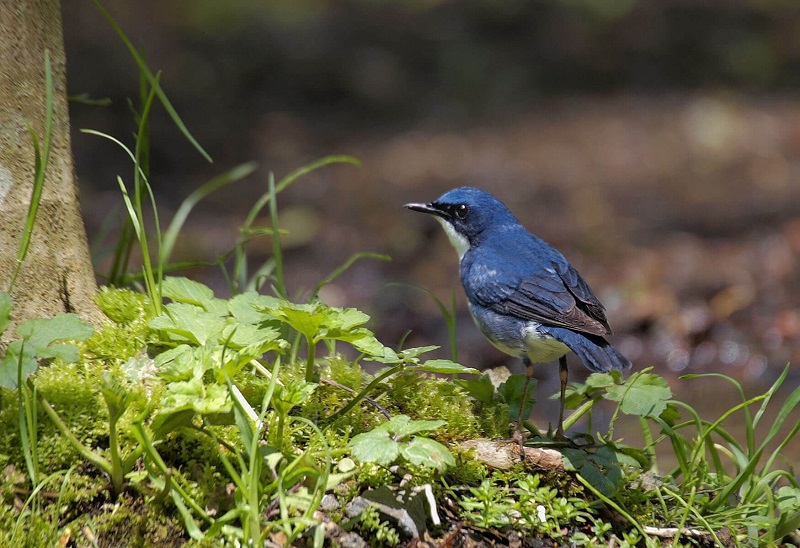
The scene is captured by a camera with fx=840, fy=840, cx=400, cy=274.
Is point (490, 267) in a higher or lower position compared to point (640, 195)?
higher

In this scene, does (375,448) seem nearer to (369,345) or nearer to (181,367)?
(369,345)

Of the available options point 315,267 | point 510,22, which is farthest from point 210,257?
point 510,22

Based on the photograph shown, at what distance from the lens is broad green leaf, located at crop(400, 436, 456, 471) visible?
2.68 meters

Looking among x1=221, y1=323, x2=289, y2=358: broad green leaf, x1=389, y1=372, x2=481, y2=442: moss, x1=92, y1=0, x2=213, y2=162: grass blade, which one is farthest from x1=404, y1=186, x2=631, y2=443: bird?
x1=92, y1=0, x2=213, y2=162: grass blade

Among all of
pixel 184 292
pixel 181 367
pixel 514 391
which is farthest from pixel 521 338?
pixel 181 367

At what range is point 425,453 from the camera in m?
2.70

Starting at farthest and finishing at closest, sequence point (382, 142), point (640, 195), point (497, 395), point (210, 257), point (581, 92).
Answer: point (581, 92) → point (382, 142) → point (640, 195) → point (210, 257) → point (497, 395)

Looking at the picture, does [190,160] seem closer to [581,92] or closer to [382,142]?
[382,142]

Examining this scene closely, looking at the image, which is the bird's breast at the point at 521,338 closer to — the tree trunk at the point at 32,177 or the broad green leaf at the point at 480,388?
the broad green leaf at the point at 480,388

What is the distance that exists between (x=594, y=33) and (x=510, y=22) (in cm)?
137

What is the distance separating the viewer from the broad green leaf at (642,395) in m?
3.12

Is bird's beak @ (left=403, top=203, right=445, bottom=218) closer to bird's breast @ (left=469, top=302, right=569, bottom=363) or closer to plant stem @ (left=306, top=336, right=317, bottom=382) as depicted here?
bird's breast @ (left=469, top=302, right=569, bottom=363)

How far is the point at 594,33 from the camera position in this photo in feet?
43.4

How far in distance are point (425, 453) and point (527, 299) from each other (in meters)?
1.46
